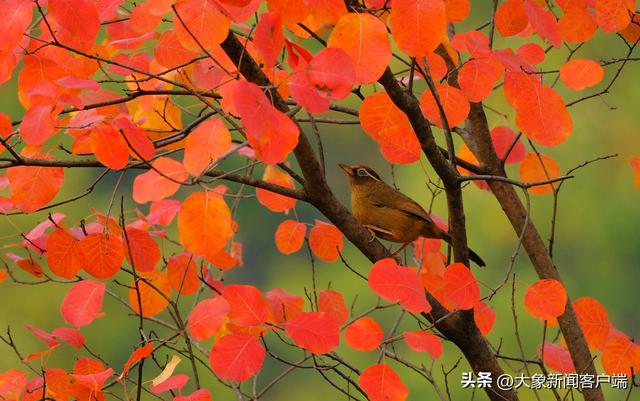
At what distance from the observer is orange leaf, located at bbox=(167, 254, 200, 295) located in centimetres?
252

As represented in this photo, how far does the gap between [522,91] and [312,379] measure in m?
13.5

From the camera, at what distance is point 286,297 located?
2.53 m

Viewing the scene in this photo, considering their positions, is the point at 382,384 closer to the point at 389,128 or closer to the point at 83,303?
the point at 389,128

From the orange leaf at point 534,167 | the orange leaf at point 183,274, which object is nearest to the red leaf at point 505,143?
the orange leaf at point 534,167

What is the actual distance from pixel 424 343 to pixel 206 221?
1.89 ft

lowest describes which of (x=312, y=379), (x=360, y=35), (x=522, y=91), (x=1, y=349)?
(x=1, y=349)

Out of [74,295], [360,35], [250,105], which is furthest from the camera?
[74,295]

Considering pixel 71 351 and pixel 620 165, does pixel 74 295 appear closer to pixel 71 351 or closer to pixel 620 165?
pixel 71 351

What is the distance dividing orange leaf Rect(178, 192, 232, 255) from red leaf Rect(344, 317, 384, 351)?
1.45 ft

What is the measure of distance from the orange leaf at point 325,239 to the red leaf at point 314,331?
28.8 inches

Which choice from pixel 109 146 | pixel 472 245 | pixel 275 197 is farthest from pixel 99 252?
pixel 472 245

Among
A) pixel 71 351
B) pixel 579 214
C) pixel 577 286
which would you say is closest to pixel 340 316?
pixel 71 351

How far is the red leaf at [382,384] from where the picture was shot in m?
2.00

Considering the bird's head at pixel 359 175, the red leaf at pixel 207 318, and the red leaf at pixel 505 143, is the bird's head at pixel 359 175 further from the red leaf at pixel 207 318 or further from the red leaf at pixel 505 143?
the red leaf at pixel 207 318
